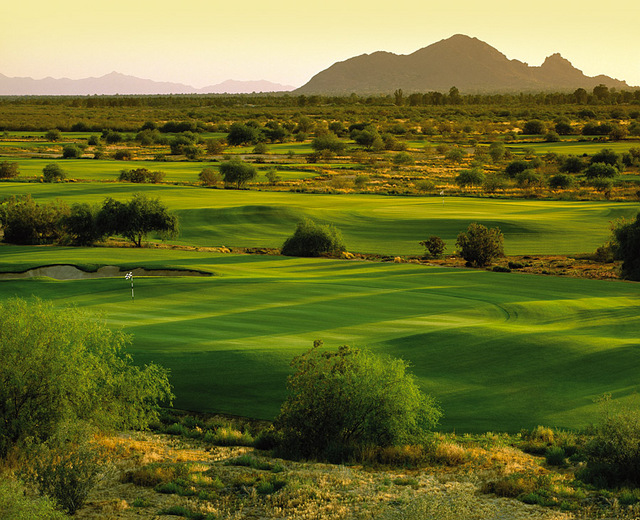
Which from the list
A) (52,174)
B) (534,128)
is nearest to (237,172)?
(52,174)

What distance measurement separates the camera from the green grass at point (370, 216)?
5297cm

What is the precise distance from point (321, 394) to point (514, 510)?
5.30m

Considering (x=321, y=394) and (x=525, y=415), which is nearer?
(x=321, y=394)

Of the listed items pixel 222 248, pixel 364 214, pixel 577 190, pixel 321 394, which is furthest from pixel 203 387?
pixel 577 190

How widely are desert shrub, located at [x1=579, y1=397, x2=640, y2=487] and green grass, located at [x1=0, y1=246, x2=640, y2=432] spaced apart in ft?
8.04

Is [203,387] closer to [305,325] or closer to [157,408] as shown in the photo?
[157,408]

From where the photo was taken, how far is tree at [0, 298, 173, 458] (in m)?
16.0

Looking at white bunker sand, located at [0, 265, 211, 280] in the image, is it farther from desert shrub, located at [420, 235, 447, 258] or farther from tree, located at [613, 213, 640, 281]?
tree, located at [613, 213, 640, 281]

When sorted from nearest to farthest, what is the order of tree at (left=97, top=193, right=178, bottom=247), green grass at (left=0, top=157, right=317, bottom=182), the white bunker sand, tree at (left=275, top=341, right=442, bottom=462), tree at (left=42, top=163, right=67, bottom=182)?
tree at (left=275, top=341, right=442, bottom=462)
the white bunker sand
tree at (left=97, top=193, right=178, bottom=247)
tree at (left=42, top=163, right=67, bottom=182)
green grass at (left=0, top=157, right=317, bottom=182)

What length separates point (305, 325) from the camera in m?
25.4

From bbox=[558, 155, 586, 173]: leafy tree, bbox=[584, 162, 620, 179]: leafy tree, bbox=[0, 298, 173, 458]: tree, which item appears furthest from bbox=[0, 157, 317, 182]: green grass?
bbox=[0, 298, 173, 458]: tree

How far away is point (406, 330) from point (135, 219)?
92.7 ft

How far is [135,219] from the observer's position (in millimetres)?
47875

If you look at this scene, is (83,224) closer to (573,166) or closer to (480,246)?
(480,246)
